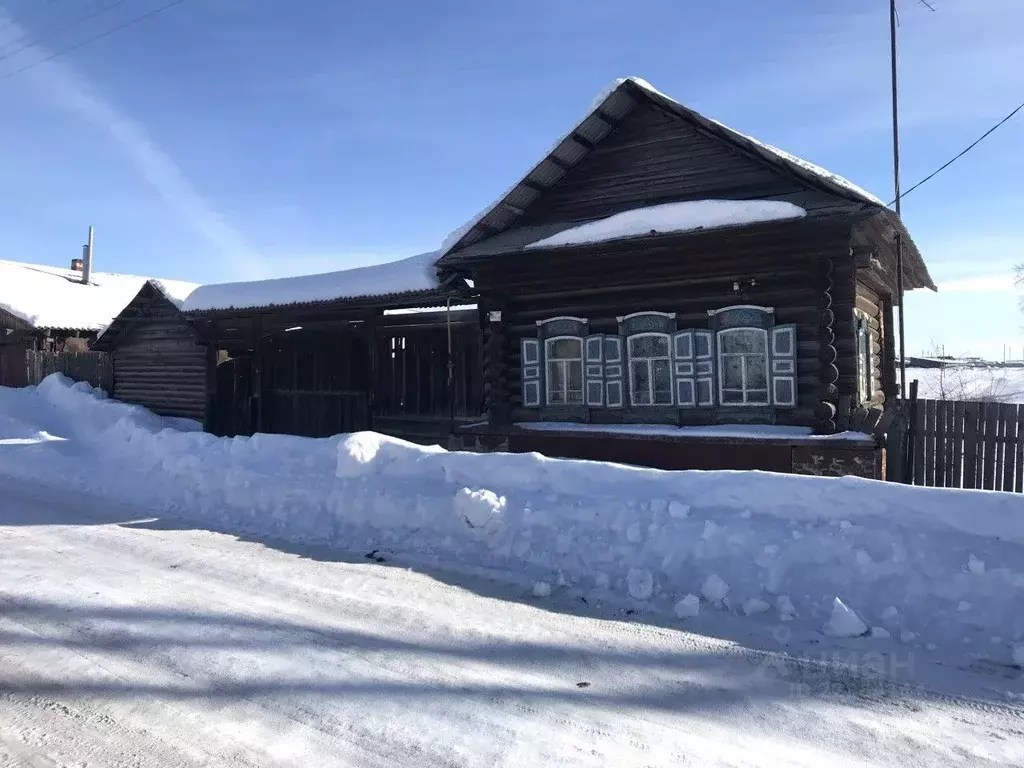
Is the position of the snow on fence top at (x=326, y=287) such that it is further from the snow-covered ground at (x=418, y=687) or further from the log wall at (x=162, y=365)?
the snow-covered ground at (x=418, y=687)

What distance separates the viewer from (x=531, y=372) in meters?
12.0

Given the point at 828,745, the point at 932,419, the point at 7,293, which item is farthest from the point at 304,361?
the point at 7,293

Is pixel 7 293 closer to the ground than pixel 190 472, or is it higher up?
higher up

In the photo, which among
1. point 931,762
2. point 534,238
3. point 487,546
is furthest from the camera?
point 534,238

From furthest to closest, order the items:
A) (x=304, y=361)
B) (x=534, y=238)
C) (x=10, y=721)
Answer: (x=304, y=361)
(x=534, y=238)
(x=10, y=721)

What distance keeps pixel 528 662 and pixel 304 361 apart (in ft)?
42.7

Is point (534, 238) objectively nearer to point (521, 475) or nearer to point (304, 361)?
point (521, 475)

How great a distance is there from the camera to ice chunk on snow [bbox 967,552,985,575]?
4.63 m

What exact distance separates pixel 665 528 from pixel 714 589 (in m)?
0.78

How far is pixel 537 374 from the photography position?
470 inches

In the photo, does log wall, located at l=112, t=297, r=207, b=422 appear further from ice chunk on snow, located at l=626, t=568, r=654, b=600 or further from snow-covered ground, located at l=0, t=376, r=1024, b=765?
ice chunk on snow, located at l=626, t=568, r=654, b=600

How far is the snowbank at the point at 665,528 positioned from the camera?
4.65 meters

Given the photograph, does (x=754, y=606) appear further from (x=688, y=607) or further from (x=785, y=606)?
(x=688, y=607)

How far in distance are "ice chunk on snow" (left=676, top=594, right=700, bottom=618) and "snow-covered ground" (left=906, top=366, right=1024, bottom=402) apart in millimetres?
19674
